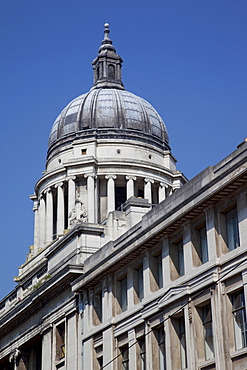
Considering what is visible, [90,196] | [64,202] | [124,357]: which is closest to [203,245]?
[124,357]

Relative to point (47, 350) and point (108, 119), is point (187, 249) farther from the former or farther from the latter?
point (108, 119)

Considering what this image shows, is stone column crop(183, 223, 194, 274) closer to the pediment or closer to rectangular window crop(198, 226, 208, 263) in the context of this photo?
rectangular window crop(198, 226, 208, 263)

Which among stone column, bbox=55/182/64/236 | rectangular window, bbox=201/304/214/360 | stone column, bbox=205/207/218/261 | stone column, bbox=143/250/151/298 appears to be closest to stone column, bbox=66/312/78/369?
stone column, bbox=143/250/151/298

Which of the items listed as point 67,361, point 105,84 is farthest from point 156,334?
point 105,84

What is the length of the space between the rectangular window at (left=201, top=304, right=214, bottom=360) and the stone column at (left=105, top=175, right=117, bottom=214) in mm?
48077

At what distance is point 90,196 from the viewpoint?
90.4 meters

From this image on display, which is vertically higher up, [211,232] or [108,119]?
[108,119]

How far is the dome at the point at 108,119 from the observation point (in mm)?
95250

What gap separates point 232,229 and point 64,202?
54.1m

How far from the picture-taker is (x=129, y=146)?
93.8 m

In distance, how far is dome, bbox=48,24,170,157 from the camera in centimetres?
9525

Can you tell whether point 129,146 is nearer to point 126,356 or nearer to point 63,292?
point 63,292

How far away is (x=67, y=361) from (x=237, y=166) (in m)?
22.6

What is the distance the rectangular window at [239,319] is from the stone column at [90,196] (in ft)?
164
